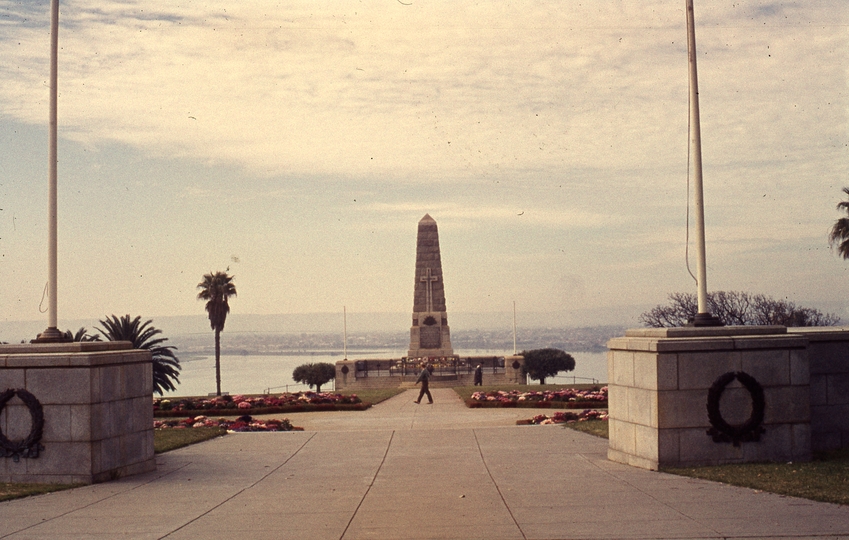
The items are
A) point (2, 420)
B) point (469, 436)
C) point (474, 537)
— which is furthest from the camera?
point (469, 436)

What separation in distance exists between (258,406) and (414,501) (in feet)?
58.9

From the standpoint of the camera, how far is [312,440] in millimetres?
17812

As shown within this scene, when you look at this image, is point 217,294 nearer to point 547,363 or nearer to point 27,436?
point 547,363

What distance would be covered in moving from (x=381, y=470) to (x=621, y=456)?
3678mm

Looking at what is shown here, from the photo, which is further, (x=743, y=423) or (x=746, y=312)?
(x=746, y=312)

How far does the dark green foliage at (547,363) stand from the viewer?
65562 millimetres

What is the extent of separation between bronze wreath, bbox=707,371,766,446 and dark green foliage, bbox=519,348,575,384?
173ft

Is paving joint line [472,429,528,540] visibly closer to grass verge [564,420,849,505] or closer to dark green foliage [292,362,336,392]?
grass verge [564,420,849,505]

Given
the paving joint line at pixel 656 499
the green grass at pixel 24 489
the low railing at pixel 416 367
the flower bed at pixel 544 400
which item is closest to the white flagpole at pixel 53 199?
the green grass at pixel 24 489

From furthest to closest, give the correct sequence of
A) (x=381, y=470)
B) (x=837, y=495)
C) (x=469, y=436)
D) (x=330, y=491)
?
(x=469, y=436), (x=381, y=470), (x=330, y=491), (x=837, y=495)

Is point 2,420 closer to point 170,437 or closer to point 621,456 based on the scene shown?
point 170,437

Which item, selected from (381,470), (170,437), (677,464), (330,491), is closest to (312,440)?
(170,437)

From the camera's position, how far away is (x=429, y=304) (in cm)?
5891

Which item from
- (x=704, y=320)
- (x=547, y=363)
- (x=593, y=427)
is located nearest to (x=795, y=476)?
(x=704, y=320)
